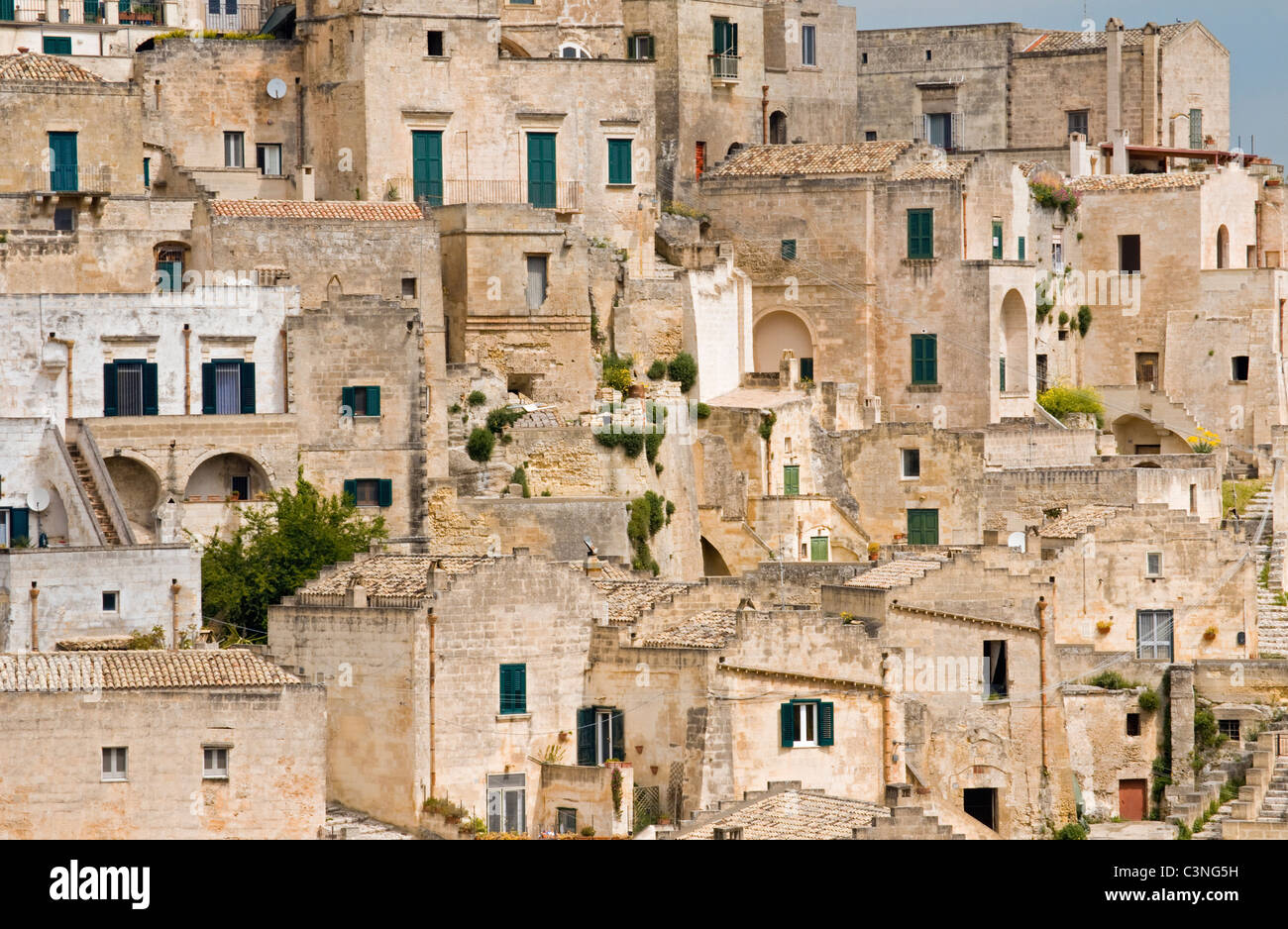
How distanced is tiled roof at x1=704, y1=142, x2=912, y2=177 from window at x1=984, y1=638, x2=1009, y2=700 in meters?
17.1

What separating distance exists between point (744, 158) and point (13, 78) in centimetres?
1638

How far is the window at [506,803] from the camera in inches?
1489

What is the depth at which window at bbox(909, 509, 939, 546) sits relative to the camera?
53.0 meters

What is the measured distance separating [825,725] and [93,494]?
1339 centimetres

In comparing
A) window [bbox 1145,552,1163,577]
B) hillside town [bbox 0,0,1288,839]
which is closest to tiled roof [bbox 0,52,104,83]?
hillside town [bbox 0,0,1288,839]

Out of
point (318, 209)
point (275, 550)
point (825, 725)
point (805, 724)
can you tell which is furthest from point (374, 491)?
point (825, 725)

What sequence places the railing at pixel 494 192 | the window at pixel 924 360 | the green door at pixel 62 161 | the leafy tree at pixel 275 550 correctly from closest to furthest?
1. the leafy tree at pixel 275 550
2. the green door at pixel 62 161
3. the railing at pixel 494 192
4. the window at pixel 924 360

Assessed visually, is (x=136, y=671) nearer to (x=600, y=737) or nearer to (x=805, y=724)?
(x=600, y=737)

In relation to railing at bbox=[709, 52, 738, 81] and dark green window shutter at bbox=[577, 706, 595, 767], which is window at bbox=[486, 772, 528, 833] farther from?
railing at bbox=[709, 52, 738, 81]

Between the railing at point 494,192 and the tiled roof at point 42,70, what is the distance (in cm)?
646

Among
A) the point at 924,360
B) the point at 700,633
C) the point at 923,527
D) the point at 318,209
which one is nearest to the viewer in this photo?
the point at 700,633

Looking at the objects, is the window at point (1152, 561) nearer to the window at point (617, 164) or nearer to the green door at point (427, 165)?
the window at point (617, 164)

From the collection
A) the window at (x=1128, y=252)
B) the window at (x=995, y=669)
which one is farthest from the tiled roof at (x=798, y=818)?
the window at (x=1128, y=252)

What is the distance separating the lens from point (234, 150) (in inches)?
2185
